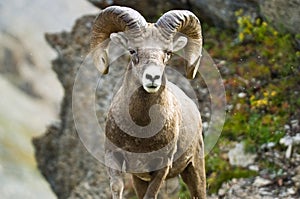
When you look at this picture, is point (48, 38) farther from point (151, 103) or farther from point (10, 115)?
point (151, 103)

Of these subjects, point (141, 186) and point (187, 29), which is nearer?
point (187, 29)

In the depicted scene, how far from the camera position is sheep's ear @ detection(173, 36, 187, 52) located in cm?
764

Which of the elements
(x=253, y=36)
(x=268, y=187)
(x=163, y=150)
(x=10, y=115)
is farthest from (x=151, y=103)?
(x=253, y=36)

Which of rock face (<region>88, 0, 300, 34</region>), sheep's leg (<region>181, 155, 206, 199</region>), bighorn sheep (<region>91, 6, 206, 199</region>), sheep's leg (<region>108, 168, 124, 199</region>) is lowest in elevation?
rock face (<region>88, 0, 300, 34</region>)

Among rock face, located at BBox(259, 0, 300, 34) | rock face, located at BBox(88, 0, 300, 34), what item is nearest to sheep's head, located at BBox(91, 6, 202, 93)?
rock face, located at BBox(259, 0, 300, 34)

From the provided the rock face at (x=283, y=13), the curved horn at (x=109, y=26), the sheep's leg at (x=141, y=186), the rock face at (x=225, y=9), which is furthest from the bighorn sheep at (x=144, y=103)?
the rock face at (x=225, y=9)

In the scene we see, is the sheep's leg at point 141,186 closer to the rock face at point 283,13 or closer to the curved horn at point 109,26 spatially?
the curved horn at point 109,26

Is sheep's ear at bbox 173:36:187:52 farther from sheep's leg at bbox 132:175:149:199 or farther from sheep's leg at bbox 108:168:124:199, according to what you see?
sheep's leg at bbox 132:175:149:199

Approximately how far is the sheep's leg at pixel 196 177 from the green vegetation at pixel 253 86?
11.7 feet

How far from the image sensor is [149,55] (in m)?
7.12

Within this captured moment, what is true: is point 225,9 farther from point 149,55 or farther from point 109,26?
point 149,55

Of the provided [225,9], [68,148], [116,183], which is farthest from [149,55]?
[225,9]

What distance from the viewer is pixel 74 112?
556 inches

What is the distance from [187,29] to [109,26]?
2.46 feet
